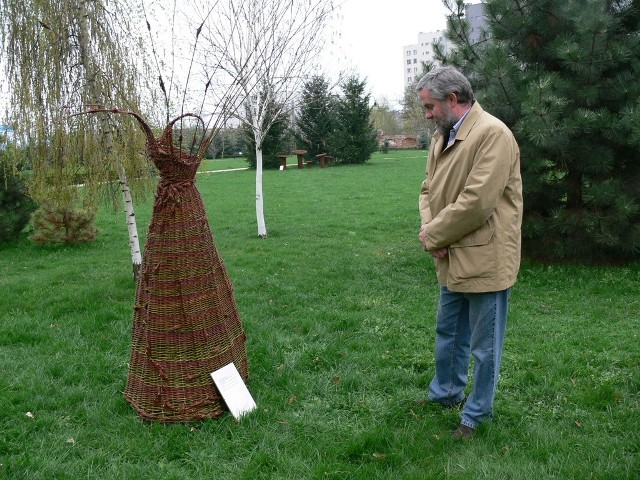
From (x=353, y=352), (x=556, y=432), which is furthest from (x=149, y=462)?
(x=556, y=432)

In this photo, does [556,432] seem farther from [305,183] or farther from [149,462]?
[305,183]

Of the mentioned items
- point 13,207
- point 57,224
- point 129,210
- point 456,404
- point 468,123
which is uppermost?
point 468,123

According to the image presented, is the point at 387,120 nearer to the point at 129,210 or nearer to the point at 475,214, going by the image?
the point at 129,210

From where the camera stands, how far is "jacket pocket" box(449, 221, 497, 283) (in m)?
3.20

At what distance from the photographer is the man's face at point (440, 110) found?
3.28 metres

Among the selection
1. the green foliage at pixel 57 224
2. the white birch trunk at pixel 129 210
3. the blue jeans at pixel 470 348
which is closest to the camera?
the blue jeans at pixel 470 348

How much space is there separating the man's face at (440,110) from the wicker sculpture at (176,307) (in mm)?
1533

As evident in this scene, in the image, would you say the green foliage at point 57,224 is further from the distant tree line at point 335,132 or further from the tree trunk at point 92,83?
the distant tree line at point 335,132

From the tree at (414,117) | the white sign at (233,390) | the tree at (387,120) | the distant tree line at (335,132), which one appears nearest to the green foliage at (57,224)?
the white sign at (233,390)

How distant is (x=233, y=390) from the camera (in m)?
3.81

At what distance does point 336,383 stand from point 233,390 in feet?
2.77

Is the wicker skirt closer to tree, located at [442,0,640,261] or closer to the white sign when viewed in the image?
the white sign

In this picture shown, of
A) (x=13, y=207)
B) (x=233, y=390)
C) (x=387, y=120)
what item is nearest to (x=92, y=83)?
(x=233, y=390)

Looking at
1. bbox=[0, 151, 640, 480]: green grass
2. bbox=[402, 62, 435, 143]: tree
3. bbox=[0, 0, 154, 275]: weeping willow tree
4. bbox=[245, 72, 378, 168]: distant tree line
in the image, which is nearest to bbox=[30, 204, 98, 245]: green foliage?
bbox=[0, 151, 640, 480]: green grass
